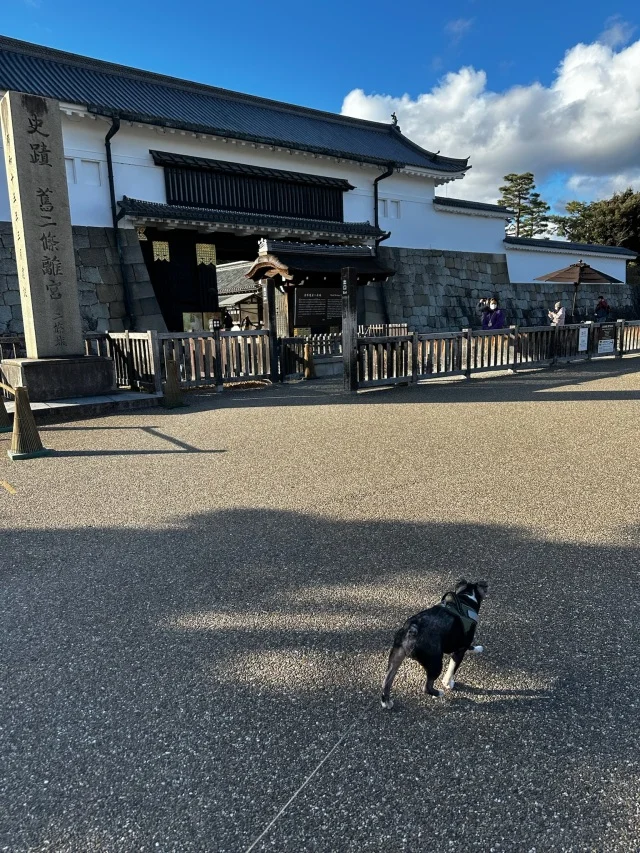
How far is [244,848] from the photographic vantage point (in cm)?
155

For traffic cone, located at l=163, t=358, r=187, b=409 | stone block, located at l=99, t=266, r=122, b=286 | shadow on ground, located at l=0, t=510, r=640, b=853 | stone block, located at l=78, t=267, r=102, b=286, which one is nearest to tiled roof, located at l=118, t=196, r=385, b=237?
stone block, located at l=99, t=266, r=122, b=286

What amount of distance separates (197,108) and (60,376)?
1413 cm

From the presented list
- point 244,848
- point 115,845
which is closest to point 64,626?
point 115,845

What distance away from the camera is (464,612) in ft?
7.02

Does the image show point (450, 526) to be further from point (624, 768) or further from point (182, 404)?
point (182, 404)

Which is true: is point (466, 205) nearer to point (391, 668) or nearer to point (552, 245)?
point (552, 245)

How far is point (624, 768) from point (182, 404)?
8.34 metres

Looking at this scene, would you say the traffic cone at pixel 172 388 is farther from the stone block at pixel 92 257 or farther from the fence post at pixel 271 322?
the stone block at pixel 92 257

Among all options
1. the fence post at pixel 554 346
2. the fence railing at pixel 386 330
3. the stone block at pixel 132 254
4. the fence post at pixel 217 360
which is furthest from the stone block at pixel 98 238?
the fence post at pixel 554 346

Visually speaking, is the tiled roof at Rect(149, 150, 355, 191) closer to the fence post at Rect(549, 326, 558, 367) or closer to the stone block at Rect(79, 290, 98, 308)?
the stone block at Rect(79, 290, 98, 308)

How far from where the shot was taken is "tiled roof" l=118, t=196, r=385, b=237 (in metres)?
15.2

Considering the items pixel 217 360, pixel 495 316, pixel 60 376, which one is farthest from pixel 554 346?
pixel 60 376

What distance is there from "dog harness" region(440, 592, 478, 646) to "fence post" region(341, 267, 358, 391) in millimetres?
8111

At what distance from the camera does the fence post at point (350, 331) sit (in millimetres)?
10062
